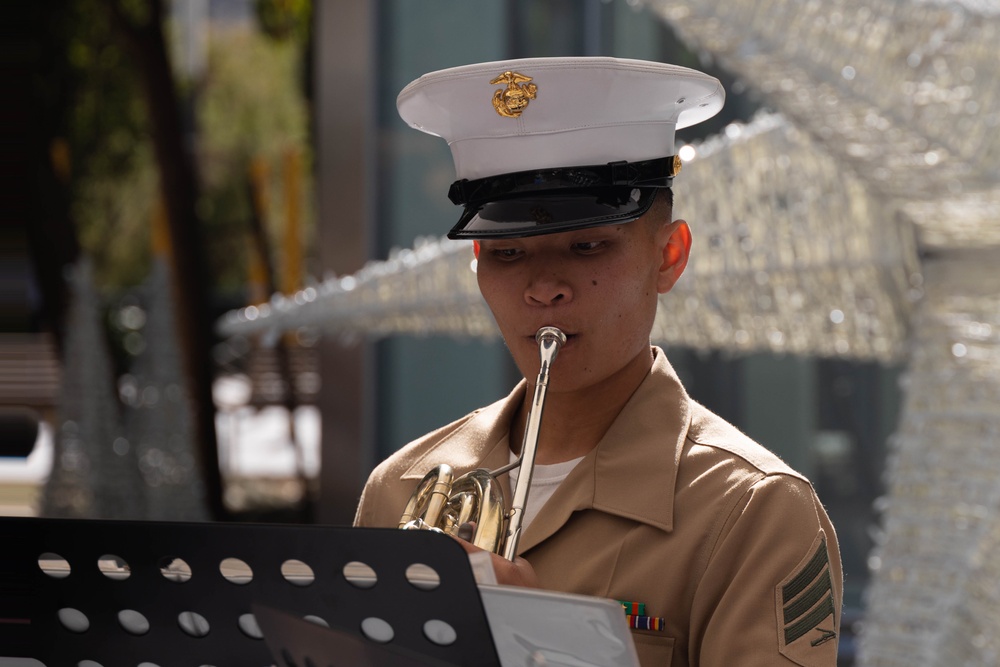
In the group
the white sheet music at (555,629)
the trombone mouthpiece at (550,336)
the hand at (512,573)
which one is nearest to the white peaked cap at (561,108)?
the trombone mouthpiece at (550,336)

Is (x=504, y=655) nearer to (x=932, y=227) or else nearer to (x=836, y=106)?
(x=836, y=106)

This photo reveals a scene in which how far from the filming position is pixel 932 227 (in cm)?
167

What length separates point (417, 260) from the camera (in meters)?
1.99

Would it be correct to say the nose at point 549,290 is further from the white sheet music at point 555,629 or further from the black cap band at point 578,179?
the white sheet music at point 555,629

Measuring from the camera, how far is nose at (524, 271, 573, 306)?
3.45 feet

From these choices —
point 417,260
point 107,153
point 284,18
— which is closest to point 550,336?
point 417,260

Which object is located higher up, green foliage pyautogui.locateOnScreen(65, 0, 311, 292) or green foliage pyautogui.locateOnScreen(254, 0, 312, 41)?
green foliage pyautogui.locateOnScreen(254, 0, 312, 41)

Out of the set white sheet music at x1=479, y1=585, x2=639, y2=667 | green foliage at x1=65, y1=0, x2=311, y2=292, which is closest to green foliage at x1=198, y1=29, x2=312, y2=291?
green foliage at x1=65, y1=0, x2=311, y2=292

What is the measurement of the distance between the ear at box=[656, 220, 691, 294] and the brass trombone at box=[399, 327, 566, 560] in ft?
0.42

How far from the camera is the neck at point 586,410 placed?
116 centimetres

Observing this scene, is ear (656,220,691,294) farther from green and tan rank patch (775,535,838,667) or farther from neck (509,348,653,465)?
green and tan rank patch (775,535,838,667)

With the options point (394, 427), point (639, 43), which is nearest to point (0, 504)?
point (394, 427)

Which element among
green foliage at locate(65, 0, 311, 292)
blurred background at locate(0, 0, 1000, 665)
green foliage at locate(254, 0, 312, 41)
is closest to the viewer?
blurred background at locate(0, 0, 1000, 665)

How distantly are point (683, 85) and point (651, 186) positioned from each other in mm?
92
